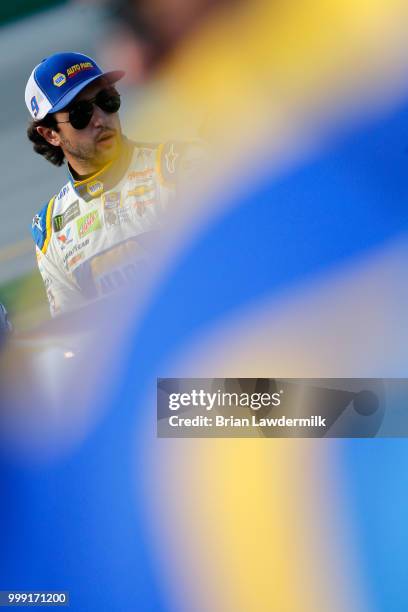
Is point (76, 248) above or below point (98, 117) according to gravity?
below

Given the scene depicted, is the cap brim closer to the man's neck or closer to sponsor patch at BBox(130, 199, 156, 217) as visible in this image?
the man's neck

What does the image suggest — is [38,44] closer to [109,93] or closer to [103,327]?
[109,93]

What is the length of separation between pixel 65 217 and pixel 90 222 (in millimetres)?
59

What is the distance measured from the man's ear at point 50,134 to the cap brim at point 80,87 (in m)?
0.04

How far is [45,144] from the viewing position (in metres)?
1.99

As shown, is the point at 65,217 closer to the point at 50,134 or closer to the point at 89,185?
the point at 89,185

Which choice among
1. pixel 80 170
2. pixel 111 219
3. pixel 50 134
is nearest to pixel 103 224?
pixel 111 219

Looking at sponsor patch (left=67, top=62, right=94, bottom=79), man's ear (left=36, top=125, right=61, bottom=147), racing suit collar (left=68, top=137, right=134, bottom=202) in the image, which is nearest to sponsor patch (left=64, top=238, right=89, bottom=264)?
racing suit collar (left=68, top=137, right=134, bottom=202)

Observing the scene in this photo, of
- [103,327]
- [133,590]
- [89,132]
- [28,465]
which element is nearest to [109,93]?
[89,132]

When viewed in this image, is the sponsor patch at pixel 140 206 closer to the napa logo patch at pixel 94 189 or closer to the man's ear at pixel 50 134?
the napa logo patch at pixel 94 189

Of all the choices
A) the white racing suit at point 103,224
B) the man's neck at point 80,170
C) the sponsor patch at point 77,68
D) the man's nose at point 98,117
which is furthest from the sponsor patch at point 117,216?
the sponsor patch at point 77,68

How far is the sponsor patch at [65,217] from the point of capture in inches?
79.0

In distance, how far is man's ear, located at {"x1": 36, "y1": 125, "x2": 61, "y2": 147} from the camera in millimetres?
1986

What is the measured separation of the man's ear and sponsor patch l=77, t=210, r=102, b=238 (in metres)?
0.18
